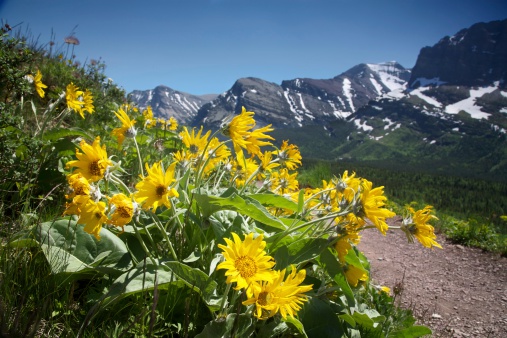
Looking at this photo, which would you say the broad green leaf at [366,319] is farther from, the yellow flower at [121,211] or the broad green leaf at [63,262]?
the broad green leaf at [63,262]

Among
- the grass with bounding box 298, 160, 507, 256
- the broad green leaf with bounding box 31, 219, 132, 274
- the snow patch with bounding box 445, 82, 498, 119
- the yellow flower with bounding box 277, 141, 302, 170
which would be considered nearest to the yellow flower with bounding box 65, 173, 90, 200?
the broad green leaf with bounding box 31, 219, 132, 274

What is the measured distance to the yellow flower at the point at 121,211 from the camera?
141 centimetres

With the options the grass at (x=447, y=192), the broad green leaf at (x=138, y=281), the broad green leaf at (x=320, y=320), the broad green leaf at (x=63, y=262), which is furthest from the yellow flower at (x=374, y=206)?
the grass at (x=447, y=192)

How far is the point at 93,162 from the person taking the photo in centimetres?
161

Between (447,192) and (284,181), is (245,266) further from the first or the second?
(447,192)

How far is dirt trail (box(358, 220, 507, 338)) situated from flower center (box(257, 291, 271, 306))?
192 cm

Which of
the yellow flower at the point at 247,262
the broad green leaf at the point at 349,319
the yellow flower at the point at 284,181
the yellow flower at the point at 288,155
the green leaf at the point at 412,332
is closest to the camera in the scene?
the yellow flower at the point at 247,262

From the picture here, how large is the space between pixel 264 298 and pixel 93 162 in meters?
1.01

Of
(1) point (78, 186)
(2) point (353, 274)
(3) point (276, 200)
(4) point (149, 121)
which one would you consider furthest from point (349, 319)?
(4) point (149, 121)

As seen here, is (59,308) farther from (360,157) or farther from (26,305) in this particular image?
(360,157)

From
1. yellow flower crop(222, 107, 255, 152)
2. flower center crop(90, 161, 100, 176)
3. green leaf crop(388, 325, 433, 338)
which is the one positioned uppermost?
yellow flower crop(222, 107, 255, 152)

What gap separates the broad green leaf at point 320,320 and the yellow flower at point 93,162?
4.03 ft

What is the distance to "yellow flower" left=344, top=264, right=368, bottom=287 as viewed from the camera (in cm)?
188

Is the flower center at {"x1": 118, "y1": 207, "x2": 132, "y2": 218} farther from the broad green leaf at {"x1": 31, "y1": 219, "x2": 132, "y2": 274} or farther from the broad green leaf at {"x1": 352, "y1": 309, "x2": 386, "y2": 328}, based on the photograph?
the broad green leaf at {"x1": 352, "y1": 309, "x2": 386, "y2": 328}
